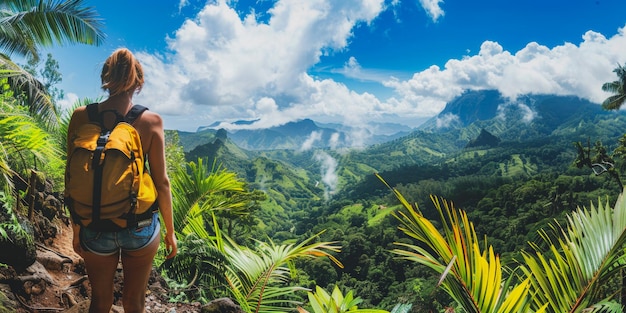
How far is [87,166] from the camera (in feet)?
4.22

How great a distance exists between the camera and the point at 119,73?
1.48 m

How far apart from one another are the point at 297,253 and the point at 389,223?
3076 inches

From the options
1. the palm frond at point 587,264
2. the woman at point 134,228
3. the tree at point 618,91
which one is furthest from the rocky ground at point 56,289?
the tree at point 618,91

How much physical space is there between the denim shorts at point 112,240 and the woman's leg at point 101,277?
0.12 ft

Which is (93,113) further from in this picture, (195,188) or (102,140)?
(195,188)

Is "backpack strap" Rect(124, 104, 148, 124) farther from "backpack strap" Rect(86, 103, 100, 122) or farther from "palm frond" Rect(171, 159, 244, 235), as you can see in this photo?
"palm frond" Rect(171, 159, 244, 235)

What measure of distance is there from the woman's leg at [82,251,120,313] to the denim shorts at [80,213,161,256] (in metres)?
0.04

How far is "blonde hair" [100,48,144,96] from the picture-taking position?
4.84 ft

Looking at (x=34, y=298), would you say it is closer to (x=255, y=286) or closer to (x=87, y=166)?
(x=255, y=286)

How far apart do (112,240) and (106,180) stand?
0.25m

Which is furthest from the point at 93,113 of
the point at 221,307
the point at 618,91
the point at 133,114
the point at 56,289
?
the point at 618,91

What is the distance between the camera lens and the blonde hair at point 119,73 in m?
1.48

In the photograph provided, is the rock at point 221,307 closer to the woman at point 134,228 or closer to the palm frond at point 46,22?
the woman at point 134,228

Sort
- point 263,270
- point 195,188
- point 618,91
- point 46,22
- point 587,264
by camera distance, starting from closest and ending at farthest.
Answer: point 587,264 < point 263,270 < point 195,188 < point 46,22 < point 618,91
